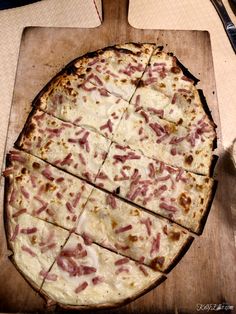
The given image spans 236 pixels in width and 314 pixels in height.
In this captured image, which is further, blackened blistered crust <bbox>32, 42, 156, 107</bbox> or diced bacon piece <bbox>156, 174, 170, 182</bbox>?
blackened blistered crust <bbox>32, 42, 156, 107</bbox>

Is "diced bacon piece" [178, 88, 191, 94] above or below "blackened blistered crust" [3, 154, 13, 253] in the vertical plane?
above

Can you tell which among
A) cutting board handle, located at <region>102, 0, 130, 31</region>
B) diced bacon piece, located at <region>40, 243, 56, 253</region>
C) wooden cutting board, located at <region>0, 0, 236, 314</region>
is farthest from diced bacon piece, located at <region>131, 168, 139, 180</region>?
cutting board handle, located at <region>102, 0, 130, 31</region>

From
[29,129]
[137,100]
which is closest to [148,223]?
[137,100]

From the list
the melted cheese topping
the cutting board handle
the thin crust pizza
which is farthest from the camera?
the cutting board handle

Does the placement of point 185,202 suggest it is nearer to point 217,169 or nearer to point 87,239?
point 217,169

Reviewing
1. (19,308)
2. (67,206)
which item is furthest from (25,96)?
(19,308)

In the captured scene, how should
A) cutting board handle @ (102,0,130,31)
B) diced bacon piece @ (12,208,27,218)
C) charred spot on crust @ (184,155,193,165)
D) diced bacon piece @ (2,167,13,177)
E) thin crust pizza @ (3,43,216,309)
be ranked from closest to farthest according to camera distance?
1. thin crust pizza @ (3,43,216,309)
2. diced bacon piece @ (12,208,27,218)
3. diced bacon piece @ (2,167,13,177)
4. charred spot on crust @ (184,155,193,165)
5. cutting board handle @ (102,0,130,31)

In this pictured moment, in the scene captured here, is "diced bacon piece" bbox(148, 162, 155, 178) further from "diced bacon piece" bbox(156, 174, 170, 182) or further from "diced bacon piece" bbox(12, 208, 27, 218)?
"diced bacon piece" bbox(12, 208, 27, 218)
